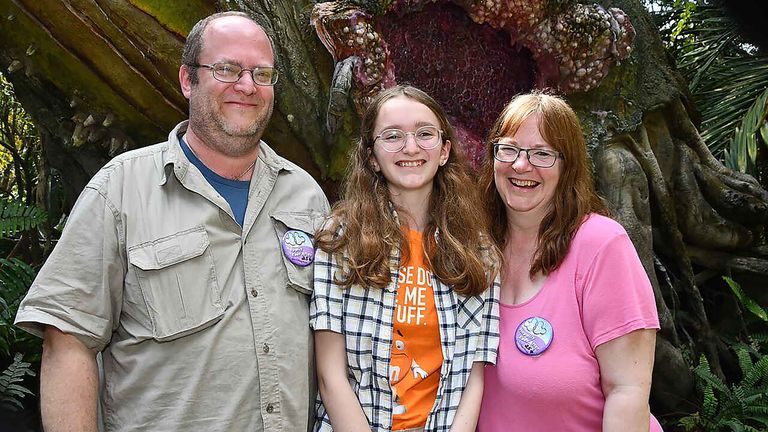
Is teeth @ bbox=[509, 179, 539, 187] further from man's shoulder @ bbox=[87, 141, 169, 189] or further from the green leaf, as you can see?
the green leaf

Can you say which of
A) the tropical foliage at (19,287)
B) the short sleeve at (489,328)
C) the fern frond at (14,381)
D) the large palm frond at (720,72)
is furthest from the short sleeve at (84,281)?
the large palm frond at (720,72)

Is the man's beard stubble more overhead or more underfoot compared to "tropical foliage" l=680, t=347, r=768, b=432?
more overhead

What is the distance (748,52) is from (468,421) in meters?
7.68

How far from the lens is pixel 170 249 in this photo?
7.65 ft

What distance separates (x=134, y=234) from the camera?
2.30m

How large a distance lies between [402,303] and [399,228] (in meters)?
0.28

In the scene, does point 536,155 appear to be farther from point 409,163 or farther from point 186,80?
point 186,80

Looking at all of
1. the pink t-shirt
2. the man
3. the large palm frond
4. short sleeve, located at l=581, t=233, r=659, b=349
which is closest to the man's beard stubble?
the man

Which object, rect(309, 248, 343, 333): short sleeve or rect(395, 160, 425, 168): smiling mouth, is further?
rect(395, 160, 425, 168): smiling mouth

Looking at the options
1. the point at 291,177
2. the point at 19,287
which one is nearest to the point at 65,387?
the point at 291,177

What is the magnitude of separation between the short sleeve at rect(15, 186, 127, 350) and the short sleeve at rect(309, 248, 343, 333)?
639 millimetres

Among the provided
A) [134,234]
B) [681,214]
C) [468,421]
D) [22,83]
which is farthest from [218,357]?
[681,214]

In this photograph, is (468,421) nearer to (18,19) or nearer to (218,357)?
(218,357)

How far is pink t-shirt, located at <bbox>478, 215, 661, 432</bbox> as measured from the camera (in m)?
2.40
